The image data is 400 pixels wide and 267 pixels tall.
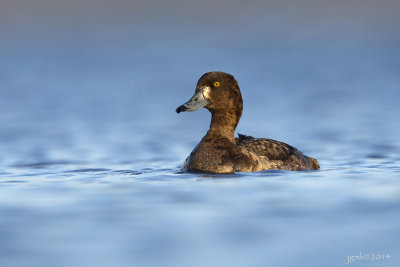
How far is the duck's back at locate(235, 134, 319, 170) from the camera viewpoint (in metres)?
10.4

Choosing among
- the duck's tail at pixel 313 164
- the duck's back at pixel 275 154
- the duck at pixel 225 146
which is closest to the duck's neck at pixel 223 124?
the duck at pixel 225 146

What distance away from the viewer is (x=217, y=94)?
10.5 metres

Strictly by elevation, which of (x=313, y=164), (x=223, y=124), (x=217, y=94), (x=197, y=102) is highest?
(x=217, y=94)

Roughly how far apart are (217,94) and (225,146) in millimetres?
754

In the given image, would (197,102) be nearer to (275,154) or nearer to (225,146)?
(225,146)

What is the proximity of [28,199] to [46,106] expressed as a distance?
17969 millimetres

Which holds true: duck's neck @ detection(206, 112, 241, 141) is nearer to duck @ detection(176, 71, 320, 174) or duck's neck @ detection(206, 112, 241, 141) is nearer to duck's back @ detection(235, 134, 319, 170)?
duck @ detection(176, 71, 320, 174)

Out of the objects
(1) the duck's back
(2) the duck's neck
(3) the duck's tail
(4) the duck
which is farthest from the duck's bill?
(3) the duck's tail

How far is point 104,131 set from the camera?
17.5 meters

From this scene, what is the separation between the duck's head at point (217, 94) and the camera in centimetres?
1043

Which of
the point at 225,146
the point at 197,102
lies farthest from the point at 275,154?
the point at 197,102

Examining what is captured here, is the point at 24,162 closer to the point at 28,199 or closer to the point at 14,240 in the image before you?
the point at 28,199

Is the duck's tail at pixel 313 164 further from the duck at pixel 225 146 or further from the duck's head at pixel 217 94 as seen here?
the duck's head at pixel 217 94

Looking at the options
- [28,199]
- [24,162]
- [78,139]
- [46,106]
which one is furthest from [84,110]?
[28,199]
